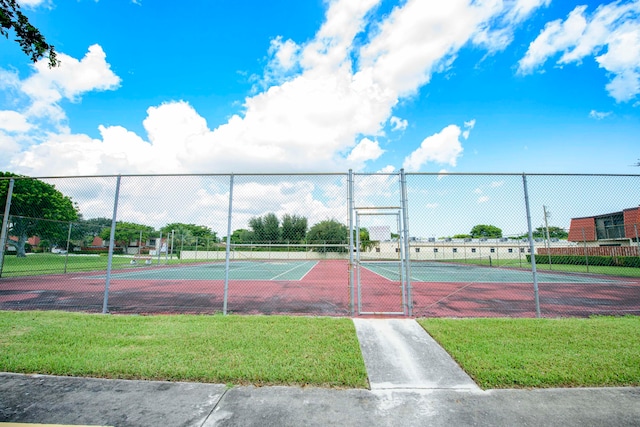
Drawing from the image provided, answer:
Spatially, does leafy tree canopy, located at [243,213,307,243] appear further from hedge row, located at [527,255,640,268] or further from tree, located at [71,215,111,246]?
hedge row, located at [527,255,640,268]

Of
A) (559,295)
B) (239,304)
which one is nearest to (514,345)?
(239,304)

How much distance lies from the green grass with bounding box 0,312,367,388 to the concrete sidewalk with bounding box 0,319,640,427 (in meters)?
0.18

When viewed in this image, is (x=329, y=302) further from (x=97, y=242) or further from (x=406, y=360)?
(x=97, y=242)

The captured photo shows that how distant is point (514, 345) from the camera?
14.2 feet

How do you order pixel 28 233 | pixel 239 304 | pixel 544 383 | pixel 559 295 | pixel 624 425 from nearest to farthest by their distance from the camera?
1. pixel 624 425
2. pixel 544 383
3. pixel 239 304
4. pixel 559 295
5. pixel 28 233

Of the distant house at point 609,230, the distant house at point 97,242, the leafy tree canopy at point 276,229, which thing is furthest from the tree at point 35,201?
the distant house at point 609,230

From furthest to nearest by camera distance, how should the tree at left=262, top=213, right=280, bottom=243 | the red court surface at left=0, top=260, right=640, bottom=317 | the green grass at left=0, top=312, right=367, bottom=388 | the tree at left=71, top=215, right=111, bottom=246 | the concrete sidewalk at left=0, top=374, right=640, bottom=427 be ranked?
the tree at left=71, top=215, right=111, bottom=246, the tree at left=262, top=213, right=280, bottom=243, the red court surface at left=0, top=260, right=640, bottom=317, the green grass at left=0, top=312, right=367, bottom=388, the concrete sidewalk at left=0, top=374, right=640, bottom=427

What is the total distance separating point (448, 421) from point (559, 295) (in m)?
10.7

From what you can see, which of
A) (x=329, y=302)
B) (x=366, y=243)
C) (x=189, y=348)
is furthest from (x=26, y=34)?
(x=366, y=243)

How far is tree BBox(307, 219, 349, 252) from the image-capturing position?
279 inches

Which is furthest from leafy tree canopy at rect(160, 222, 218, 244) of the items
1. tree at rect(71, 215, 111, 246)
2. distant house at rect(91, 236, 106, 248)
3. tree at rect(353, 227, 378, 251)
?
tree at rect(353, 227, 378, 251)

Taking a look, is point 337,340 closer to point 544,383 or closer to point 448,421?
point 448,421

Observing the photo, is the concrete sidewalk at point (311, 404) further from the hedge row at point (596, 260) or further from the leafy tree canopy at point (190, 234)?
the hedge row at point (596, 260)

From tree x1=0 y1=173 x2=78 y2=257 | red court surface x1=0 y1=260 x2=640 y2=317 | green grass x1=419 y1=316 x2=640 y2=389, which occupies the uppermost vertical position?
tree x1=0 y1=173 x2=78 y2=257
